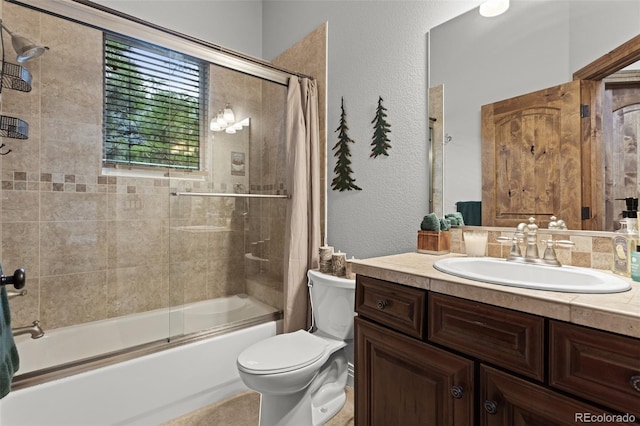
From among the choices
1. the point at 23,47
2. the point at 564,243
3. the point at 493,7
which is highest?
the point at 493,7

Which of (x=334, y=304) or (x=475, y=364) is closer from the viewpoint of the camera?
(x=475, y=364)

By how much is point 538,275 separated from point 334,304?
3.22 feet

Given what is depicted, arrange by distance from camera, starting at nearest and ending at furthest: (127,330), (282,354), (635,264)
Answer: (635,264), (282,354), (127,330)

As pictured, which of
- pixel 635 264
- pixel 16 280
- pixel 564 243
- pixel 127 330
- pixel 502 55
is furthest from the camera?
pixel 127 330

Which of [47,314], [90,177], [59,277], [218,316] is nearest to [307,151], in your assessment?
[218,316]

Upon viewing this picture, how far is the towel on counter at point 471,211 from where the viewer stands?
1434mm

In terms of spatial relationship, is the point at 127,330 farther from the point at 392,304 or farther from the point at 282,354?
the point at 392,304

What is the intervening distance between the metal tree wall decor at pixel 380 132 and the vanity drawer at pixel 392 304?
3.00ft

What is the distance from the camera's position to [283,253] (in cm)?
224

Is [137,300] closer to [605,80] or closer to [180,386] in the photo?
[180,386]

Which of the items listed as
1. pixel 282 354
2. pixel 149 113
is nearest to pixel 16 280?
pixel 282 354

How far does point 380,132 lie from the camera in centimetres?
186

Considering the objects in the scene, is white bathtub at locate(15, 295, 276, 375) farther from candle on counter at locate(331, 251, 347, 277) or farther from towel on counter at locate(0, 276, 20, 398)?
towel on counter at locate(0, 276, 20, 398)

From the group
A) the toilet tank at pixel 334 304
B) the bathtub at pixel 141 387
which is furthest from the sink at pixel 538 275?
the bathtub at pixel 141 387
